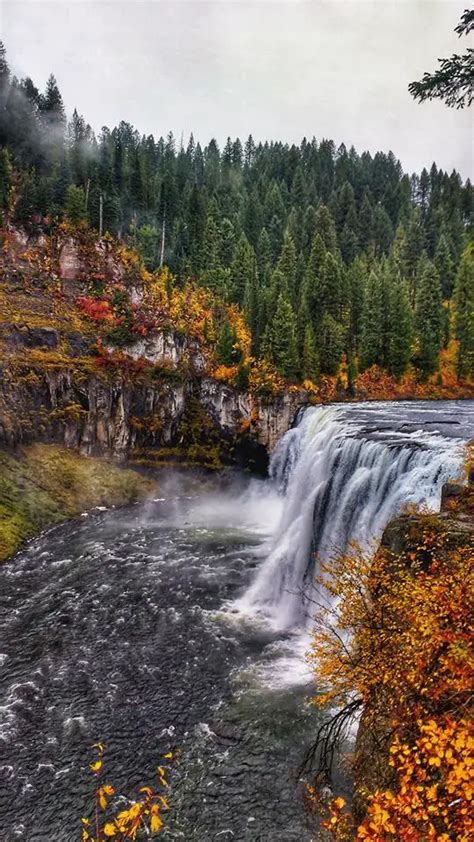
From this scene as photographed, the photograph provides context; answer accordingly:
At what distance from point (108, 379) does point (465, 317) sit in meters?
47.1

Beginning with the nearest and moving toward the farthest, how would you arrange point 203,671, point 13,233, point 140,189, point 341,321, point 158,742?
point 158,742 → point 203,671 → point 13,233 → point 341,321 → point 140,189

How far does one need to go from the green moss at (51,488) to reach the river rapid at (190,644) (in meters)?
1.55

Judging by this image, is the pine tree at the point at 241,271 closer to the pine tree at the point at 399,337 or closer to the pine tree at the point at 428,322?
the pine tree at the point at 399,337

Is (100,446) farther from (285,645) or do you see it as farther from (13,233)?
(13,233)

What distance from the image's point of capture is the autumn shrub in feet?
24.3

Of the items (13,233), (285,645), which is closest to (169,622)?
(285,645)

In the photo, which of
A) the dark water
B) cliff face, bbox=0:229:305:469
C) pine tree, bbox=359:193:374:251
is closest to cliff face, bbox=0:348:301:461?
cliff face, bbox=0:229:305:469

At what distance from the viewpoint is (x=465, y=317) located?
205ft

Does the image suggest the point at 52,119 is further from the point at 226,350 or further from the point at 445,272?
the point at 445,272

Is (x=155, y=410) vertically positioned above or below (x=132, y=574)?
above

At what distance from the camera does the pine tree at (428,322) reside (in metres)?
59.6

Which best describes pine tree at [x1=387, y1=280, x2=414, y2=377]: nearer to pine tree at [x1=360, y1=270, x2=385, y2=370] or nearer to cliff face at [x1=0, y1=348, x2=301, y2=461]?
pine tree at [x1=360, y1=270, x2=385, y2=370]

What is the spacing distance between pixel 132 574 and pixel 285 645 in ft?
35.4

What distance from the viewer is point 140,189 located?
76312 millimetres
